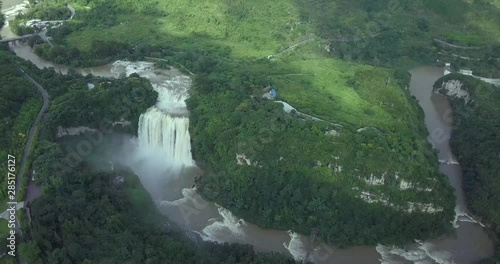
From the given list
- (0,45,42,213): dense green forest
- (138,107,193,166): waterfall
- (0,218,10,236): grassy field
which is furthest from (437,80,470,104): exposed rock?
(0,218,10,236): grassy field

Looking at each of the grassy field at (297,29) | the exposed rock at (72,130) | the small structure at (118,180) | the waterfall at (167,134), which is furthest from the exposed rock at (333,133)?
the exposed rock at (72,130)

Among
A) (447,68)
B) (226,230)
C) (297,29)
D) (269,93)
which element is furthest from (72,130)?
(447,68)

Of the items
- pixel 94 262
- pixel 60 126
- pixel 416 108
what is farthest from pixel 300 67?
pixel 94 262

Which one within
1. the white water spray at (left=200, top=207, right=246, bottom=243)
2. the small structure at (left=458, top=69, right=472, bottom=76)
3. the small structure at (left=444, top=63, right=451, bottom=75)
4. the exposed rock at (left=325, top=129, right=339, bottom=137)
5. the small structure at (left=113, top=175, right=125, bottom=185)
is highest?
the exposed rock at (left=325, top=129, right=339, bottom=137)

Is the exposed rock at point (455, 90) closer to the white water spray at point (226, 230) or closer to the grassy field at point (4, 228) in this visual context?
the white water spray at point (226, 230)

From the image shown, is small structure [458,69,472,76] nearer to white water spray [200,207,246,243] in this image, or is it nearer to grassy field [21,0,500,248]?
grassy field [21,0,500,248]

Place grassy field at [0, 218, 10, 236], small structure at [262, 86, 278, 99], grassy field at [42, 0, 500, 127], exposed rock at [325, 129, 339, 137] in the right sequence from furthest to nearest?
grassy field at [42, 0, 500, 127], small structure at [262, 86, 278, 99], exposed rock at [325, 129, 339, 137], grassy field at [0, 218, 10, 236]

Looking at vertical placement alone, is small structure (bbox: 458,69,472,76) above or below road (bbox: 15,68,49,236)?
above

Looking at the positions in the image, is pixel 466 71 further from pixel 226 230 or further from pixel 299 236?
pixel 226 230
